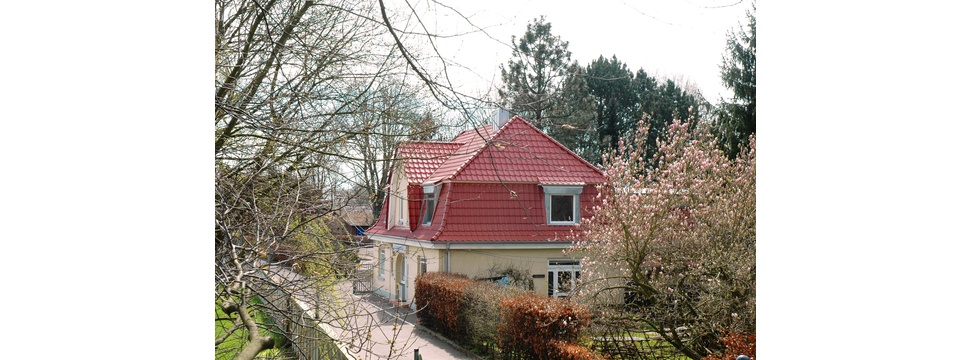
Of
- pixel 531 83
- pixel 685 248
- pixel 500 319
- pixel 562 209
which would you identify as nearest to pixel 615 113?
pixel 685 248

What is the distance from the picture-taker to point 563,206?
4.89m

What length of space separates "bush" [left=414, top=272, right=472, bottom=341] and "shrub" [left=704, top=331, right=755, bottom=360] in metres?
2.21

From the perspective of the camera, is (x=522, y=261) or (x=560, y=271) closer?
(x=560, y=271)

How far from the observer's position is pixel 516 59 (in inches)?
48.5

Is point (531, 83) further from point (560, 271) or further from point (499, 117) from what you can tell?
point (560, 271)

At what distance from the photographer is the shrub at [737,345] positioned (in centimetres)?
270

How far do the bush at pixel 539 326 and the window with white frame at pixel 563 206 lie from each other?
2.94 feet

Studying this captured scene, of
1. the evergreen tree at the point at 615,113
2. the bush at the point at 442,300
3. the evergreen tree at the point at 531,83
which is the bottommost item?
the bush at the point at 442,300

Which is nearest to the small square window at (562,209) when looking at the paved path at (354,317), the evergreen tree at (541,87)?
the paved path at (354,317)

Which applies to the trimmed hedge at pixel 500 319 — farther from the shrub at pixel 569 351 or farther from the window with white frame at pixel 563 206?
the window with white frame at pixel 563 206

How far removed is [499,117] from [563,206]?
359cm

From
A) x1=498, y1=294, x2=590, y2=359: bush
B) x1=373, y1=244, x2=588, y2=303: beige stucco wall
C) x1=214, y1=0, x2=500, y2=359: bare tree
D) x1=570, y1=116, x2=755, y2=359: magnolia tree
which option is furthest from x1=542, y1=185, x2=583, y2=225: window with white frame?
x1=214, y1=0, x2=500, y2=359: bare tree
